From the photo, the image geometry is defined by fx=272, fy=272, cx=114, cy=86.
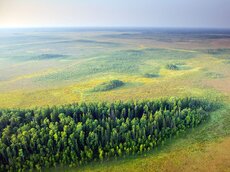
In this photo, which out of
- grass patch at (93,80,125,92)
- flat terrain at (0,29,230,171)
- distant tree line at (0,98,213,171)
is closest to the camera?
distant tree line at (0,98,213,171)

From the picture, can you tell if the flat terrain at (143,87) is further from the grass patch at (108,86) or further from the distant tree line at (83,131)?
the distant tree line at (83,131)

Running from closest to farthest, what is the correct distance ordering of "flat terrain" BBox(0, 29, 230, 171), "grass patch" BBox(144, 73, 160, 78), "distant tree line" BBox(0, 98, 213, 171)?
"distant tree line" BBox(0, 98, 213, 171)
"flat terrain" BBox(0, 29, 230, 171)
"grass patch" BBox(144, 73, 160, 78)

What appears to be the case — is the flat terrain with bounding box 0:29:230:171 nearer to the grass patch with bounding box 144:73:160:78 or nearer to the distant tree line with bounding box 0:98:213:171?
the grass patch with bounding box 144:73:160:78

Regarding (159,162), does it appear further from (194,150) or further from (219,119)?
(219,119)

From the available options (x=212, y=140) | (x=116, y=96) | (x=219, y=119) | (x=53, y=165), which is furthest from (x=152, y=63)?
(x=53, y=165)

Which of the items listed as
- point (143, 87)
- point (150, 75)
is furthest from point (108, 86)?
point (150, 75)

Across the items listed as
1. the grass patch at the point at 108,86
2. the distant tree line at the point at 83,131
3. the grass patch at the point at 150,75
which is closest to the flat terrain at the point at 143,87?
the grass patch at the point at 150,75

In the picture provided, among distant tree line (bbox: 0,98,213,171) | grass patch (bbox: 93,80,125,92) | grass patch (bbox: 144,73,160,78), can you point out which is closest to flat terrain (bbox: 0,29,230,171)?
grass patch (bbox: 144,73,160,78)

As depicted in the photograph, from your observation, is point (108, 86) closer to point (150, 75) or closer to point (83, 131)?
point (150, 75)
